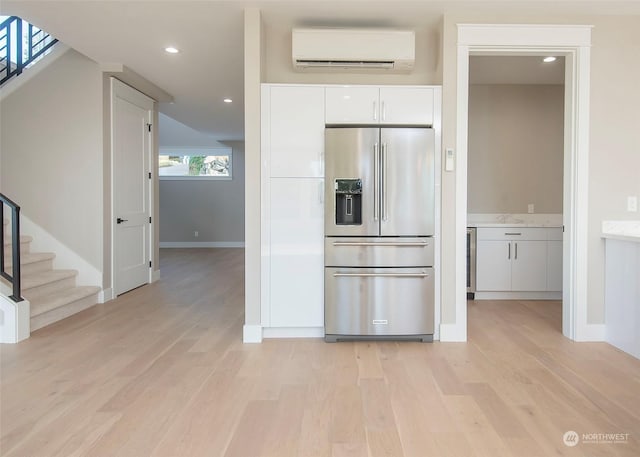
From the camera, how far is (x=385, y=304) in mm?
3002

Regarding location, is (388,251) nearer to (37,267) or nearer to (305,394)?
(305,394)

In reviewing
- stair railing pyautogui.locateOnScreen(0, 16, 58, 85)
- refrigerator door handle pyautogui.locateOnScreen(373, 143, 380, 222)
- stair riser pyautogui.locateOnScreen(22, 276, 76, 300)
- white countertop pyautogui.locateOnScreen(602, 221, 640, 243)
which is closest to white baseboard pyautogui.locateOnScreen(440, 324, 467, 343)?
refrigerator door handle pyautogui.locateOnScreen(373, 143, 380, 222)

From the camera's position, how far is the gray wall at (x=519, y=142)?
4.70 meters

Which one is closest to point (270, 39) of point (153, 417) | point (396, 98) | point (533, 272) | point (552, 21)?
point (396, 98)

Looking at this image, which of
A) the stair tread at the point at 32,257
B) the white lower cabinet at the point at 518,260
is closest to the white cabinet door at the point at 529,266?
the white lower cabinet at the point at 518,260

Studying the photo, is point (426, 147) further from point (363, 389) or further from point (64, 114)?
point (64, 114)

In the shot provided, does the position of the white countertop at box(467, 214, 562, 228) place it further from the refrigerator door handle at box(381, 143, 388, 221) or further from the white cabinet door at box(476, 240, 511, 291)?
the refrigerator door handle at box(381, 143, 388, 221)

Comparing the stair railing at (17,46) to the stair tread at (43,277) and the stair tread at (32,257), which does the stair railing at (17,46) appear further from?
the stair tread at (43,277)

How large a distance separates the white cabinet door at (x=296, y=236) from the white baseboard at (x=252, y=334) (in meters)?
0.14

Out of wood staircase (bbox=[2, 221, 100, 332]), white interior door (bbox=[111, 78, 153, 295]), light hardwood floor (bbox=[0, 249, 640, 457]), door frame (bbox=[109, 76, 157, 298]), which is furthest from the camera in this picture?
white interior door (bbox=[111, 78, 153, 295])

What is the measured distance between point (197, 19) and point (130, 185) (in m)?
2.54

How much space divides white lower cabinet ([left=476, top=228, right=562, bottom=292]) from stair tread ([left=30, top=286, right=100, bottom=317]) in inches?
172

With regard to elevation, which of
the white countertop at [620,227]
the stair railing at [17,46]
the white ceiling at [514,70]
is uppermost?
the stair railing at [17,46]

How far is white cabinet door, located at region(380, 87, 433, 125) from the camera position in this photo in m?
3.08
